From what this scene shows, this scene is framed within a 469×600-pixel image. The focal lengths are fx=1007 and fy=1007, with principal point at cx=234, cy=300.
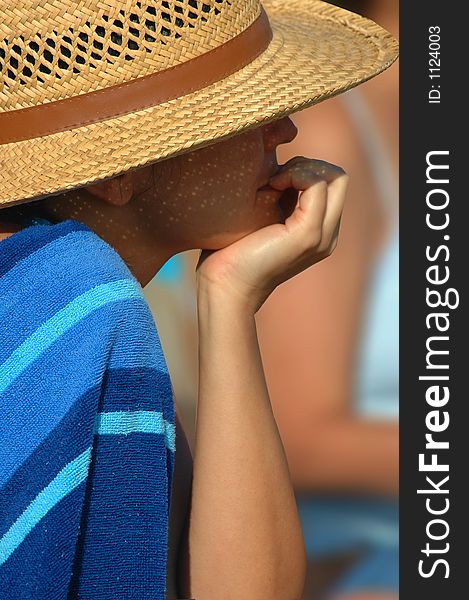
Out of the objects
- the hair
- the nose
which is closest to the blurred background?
the nose

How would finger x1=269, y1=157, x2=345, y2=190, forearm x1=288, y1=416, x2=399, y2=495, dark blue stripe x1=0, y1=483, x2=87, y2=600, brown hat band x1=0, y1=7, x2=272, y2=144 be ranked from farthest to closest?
1. forearm x1=288, y1=416, x2=399, y2=495
2. finger x1=269, y1=157, x2=345, y2=190
3. brown hat band x1=0, y1=7, x2=272, y2=144
4. dark blue stripe x1=0, y1=483, x2=87, y2=600

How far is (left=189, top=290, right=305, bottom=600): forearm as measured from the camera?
1.88 metres

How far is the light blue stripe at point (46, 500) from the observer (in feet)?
4.65

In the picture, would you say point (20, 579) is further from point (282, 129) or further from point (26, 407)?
point (282, 129)

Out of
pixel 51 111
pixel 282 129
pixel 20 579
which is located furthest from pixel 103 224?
pixel 20 579

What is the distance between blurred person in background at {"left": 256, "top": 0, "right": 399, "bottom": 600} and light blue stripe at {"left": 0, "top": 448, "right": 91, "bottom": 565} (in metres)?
2.26

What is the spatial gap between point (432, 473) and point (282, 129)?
1.82 meters

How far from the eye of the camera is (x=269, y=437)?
6.24ft

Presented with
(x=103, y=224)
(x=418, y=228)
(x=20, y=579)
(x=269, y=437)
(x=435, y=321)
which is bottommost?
(x=20, y=579)

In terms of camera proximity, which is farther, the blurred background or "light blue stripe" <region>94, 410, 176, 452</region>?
the blurred background

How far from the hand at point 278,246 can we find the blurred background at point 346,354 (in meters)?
1.74

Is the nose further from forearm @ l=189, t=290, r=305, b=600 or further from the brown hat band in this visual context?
forearm @ l=189, t=290, r=305, b=600

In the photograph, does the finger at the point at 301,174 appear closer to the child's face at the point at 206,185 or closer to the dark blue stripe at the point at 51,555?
the child's face at the point at 206,185

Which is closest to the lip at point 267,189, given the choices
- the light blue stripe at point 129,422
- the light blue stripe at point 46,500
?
the light blue stripe at point 129,422
